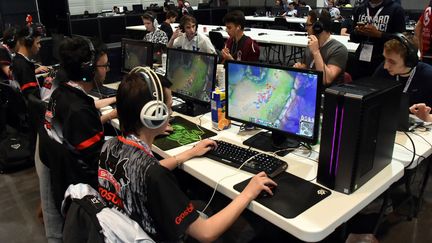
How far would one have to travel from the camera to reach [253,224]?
160 centimetres

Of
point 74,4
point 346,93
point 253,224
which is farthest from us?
point 74,4

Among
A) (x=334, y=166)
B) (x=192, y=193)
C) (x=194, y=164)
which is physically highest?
(x=334, y=166)

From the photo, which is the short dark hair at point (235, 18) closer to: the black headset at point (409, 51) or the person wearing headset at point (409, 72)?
the person wearing headset at point (409, 72)

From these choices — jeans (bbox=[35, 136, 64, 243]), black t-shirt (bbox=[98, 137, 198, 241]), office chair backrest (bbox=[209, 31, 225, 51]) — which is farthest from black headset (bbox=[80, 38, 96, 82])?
office chair backrest (bbox=[209, 31, 225, 51])

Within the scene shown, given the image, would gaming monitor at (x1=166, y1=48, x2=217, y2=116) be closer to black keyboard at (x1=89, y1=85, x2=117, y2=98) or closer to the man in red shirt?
black keyboard at (x1=89, y1=85, x2=117, y2=98)

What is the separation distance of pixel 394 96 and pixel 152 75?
0.95m

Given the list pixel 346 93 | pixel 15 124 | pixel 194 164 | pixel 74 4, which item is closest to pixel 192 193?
pixel 194 164

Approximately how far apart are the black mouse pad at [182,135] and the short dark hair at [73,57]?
526 millimetres

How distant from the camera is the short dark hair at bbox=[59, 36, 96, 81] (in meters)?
1.82

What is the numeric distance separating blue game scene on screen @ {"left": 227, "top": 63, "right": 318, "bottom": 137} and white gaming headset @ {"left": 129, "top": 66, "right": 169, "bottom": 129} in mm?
656

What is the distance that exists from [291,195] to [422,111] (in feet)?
3.39

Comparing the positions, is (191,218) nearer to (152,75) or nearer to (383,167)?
(152,75)

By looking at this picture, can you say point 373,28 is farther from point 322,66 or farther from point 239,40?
point 239,40

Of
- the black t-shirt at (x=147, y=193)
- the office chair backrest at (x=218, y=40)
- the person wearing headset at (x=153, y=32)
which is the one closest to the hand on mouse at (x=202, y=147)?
the black t-shirt at (x=147, y=193)
